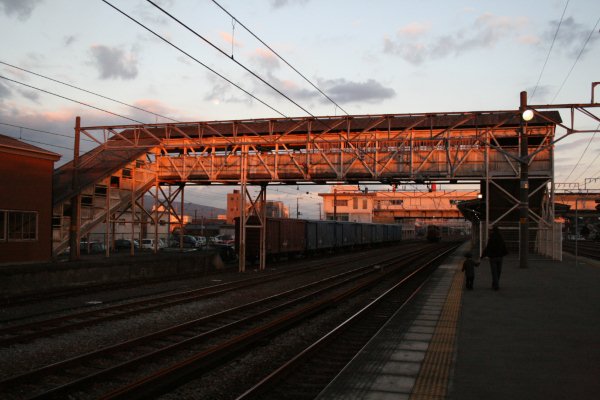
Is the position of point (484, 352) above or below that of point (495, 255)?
below

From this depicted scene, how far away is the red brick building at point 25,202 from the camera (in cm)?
2162

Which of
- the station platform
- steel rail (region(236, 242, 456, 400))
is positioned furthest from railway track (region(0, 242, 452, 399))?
the station platform

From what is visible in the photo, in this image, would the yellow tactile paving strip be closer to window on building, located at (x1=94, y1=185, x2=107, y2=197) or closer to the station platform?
the station platform

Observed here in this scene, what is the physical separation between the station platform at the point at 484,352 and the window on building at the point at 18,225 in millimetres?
16596

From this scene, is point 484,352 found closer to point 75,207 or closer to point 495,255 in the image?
point 495,255

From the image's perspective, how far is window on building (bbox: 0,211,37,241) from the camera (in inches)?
850

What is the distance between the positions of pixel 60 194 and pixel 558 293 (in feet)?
72.5

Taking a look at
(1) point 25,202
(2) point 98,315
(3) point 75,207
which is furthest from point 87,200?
(2) point 98,315

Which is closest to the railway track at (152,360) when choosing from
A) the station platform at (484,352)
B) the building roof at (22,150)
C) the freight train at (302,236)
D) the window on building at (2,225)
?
the station platform at (484,352)

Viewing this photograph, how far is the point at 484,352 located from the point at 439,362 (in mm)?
903

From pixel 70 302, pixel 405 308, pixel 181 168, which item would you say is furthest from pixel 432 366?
pixel 181 168

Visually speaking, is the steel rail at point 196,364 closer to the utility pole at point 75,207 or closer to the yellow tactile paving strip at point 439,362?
the yellow tactile paving strip at point 439,362

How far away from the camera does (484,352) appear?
26.5 feet

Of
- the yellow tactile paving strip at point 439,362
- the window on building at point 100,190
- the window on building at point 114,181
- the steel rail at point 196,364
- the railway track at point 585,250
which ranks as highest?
the window on building at point 114,181
